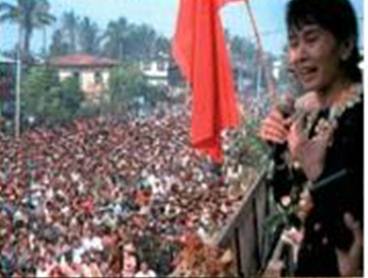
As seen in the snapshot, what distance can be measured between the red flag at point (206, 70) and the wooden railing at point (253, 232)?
2.09 feet

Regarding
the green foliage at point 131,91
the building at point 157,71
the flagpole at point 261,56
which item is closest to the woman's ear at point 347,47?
the flagpole at point 261,56

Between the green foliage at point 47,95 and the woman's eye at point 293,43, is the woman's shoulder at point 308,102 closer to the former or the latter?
the woman's eye at point 293,43

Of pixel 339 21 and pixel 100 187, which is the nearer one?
pixel 339 21

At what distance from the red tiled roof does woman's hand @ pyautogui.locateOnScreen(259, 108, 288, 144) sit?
463 cm

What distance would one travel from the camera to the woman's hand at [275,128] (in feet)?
3.53

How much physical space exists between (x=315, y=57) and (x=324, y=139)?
9cm

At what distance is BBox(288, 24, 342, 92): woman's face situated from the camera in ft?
3.51

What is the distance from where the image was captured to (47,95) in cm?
585

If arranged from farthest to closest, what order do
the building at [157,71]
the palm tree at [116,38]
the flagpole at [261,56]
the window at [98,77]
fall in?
1. the window at [98,77]
2. the palm tree at [116,38]
3. the building at [157,71]
4. the flagpole at [261,56]

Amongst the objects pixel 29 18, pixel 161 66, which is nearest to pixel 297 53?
pixel 161 66

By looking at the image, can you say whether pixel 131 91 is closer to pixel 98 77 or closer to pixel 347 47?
pixel 98 77

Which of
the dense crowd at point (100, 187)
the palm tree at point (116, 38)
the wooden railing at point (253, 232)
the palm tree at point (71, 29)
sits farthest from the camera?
the palm tree at point (116, 38)

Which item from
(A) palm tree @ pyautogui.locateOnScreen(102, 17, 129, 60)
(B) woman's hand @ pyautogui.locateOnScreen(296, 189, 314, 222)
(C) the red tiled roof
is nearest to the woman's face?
(B) woman's hand @ pyautogui.locateOnScreen(296, 189, 314, 222)

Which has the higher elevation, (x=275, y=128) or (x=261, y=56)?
(x=261, y=56)
